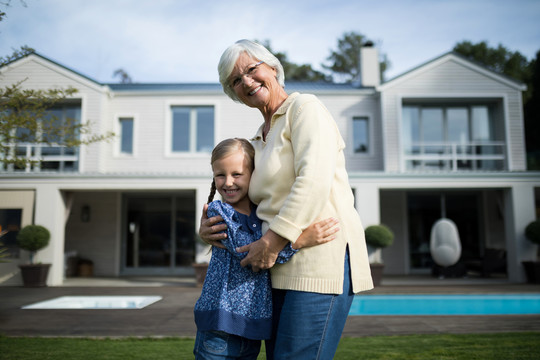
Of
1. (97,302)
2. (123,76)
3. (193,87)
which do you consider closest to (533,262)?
(97,302)

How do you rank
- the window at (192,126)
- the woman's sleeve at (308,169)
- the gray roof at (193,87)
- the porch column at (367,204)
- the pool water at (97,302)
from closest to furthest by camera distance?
1. the woman's sleeve at (308,169)
2. the pool water at (97,302)
3. the porch column at (367,204)
4. the window at (192,126)
5. the gray roof at (193,87)

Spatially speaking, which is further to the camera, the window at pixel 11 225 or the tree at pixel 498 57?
the tree at pixel 498 57

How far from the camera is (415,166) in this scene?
39.0 feet

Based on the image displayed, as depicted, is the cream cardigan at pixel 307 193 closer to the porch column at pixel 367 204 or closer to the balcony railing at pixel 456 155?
the porch column at pixel 367 204

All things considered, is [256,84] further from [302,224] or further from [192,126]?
[192,126]

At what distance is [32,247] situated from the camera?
30.5 feet

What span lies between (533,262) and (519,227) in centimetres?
89

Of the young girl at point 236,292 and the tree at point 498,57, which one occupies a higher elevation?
the tree at point 498,57

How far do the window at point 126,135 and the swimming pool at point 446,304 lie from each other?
7.44 meters

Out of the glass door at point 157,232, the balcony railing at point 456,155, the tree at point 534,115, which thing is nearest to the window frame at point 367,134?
the balcony railing at point 456,155

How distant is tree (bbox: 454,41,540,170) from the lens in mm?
20250

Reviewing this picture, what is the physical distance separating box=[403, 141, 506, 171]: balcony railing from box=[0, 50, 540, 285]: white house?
1.1 inches

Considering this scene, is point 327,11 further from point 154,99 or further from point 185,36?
point 154,99

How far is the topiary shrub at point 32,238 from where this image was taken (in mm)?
9227
